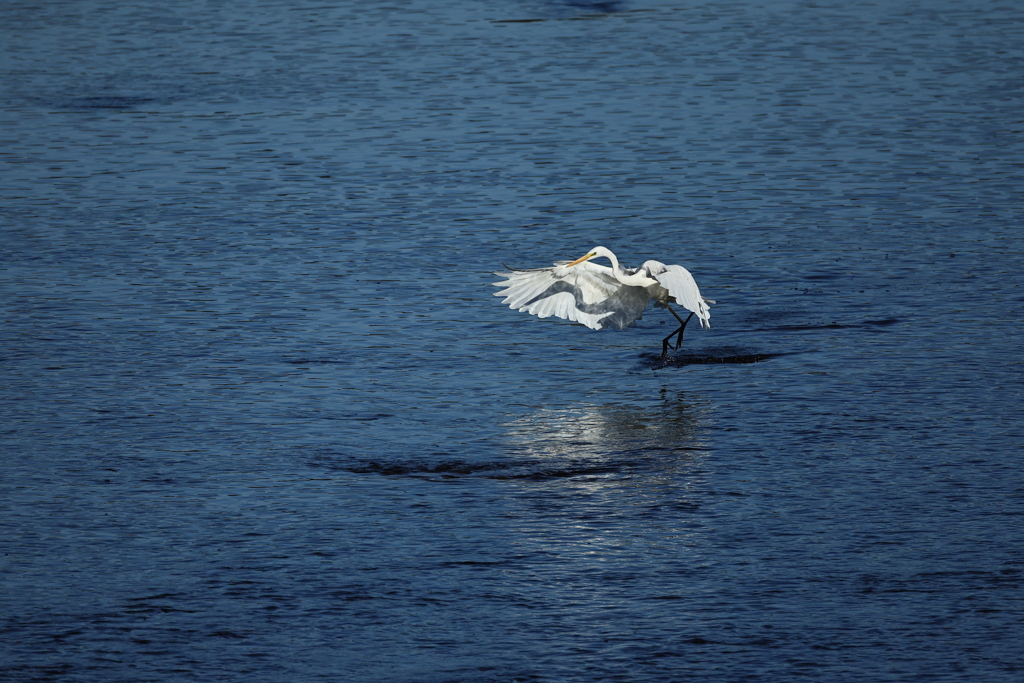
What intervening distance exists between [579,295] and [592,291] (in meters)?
0.12

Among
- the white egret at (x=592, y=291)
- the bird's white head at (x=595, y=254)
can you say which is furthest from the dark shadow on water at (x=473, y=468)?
the bird's white head at (x=595, y=254)

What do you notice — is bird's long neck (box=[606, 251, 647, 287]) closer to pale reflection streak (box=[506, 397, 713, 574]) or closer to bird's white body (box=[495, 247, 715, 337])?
bird's white body (box=[495, 247, 715, 337])

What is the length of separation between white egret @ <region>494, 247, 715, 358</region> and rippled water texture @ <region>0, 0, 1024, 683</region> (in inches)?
10.7

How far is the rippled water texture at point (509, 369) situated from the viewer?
792 cm

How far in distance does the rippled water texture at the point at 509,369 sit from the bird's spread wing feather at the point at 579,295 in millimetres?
275

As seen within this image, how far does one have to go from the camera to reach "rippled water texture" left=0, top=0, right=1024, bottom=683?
312 inches

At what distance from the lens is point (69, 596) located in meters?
8.32

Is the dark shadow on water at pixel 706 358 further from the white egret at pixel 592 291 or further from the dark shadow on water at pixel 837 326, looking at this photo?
the dark shadow on water at pixel 837 326

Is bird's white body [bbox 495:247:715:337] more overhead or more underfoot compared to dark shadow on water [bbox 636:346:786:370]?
more overhead

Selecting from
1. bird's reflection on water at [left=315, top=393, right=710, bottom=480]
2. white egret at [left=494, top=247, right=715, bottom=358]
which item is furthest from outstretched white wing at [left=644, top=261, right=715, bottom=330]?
bird's reflection on water at [left=315, top=393, right=710, bottom=480]

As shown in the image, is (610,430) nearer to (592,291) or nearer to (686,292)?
(686,292)

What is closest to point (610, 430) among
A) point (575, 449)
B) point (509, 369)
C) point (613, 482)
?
point (575, 449)

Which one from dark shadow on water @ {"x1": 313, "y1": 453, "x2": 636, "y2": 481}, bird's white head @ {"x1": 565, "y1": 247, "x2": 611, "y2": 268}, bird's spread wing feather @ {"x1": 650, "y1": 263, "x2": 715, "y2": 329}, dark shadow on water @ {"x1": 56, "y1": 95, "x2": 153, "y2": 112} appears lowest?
dark shadow on water @ {"x1": 56, "y1": 95, "x2": 153, "y2": 112}

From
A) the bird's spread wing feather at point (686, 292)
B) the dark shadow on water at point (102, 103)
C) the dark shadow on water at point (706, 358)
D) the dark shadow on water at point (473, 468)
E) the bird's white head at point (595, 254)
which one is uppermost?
the bird's white head at point (595, 254)
